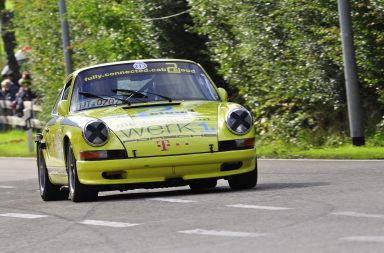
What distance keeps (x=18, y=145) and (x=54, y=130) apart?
2339cm

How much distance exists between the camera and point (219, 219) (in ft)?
33.6

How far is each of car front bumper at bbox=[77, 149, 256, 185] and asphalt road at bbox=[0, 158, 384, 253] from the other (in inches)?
8.9

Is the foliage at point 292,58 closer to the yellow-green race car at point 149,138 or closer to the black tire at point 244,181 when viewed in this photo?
the yellow-green race car at point 149,138

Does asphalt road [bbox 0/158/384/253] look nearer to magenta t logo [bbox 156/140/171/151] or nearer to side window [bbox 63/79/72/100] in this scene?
magenta t logo [bbox 156/140/171/151]

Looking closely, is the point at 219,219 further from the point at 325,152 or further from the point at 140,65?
the point at 325,152

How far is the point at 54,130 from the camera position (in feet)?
47.1

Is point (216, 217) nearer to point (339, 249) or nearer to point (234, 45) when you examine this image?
point (339, 249)

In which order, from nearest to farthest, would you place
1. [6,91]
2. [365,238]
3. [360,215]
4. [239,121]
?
1. [365,238]
2. [360,215]
3. [239,121]
4. [6,91]

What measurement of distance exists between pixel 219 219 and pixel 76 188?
10.7 ft

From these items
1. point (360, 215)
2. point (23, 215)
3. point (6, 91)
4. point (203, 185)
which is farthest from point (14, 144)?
point (360, 215)

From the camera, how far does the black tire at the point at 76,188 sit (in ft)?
43.0

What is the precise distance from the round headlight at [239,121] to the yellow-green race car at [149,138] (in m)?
0.01

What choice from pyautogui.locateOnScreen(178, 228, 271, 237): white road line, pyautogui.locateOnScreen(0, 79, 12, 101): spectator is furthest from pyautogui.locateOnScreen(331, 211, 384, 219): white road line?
pyautogui.locateOnScreen(0, 79, 12, 101): spectator

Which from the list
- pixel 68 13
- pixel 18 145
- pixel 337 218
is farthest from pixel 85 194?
pixel 18 145
